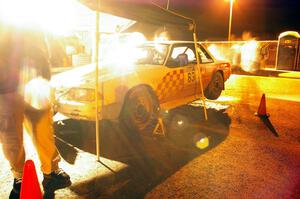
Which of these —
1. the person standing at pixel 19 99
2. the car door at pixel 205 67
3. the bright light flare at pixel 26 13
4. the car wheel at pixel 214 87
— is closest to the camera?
the bright light flare at pixel 26 13

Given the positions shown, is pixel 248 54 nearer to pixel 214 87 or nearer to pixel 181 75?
pixel 214 87

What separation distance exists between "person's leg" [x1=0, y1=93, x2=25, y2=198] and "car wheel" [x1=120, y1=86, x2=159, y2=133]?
6.89 feet

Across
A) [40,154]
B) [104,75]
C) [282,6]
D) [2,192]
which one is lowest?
[2,192]

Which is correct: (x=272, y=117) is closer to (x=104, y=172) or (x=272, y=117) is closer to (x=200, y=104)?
(x=200, y=104)

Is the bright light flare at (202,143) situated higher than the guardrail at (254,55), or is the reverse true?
the guardrail at (254,55)

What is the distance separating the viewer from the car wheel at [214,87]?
7.12m

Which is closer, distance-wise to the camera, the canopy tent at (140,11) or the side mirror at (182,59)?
the canopy tent at (140,11)

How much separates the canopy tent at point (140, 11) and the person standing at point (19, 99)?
123 cm

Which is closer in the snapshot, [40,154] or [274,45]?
[40,154]

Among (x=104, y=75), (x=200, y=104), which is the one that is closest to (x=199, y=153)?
(x=104, y=75)

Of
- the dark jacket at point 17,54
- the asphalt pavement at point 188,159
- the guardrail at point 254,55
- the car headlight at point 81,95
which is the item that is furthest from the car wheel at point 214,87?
the guardrail at point 254,55

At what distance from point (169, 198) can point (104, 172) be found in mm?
967

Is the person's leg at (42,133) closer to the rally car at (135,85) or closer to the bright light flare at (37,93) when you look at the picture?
the bright light flare at (37,93)

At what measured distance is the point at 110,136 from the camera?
4.93m
